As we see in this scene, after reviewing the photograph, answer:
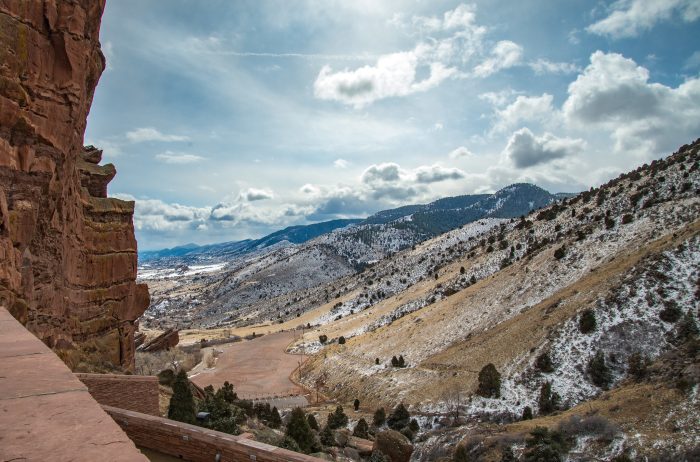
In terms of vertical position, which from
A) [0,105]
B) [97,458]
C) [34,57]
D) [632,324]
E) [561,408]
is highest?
[34,57]

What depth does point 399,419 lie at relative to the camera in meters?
34.7

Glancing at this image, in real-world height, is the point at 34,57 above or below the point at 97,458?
above

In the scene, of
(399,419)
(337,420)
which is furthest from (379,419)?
(337,420)

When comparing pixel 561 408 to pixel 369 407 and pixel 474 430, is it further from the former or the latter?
pixel 369 407

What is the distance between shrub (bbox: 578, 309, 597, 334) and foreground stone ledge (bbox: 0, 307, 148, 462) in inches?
1560

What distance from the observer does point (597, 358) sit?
3419 cm

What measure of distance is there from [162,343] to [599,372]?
50.3 m

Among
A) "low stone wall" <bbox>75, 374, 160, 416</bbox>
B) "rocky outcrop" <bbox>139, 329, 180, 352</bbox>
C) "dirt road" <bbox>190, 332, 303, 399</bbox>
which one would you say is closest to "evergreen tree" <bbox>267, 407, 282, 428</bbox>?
"dirt road" <bbox>190, 332, 303, 399</bbox>

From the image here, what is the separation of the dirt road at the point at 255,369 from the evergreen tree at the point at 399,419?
18336 mm

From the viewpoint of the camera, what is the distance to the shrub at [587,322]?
3712 centimetres

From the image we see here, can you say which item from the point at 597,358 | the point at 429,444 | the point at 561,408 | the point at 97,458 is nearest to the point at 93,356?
the point at 429,444

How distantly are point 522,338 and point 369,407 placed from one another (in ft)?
48.7

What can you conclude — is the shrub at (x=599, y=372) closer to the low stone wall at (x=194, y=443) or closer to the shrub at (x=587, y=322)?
the shrub at (x=587, y=322)

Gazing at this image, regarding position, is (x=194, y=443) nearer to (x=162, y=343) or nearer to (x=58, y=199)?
(x=58, y=199)
